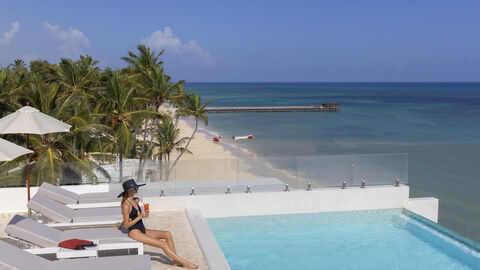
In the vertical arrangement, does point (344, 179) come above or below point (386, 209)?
above

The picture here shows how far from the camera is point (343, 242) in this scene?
8.49 m

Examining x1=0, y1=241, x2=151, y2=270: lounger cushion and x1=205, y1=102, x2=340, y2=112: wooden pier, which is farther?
x1=205, y1=102, x2=340, y2=112: wooden pier

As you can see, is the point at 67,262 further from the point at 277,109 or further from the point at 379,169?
the point at 277,109

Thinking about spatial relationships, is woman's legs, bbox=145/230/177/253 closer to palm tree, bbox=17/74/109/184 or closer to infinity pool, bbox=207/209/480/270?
infinity pool, bbox=207/209/480/270

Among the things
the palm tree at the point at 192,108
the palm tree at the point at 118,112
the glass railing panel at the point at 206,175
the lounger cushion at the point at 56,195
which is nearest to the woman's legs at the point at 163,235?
the lounger cushion at the point at 56,195

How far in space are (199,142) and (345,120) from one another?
99.3 feet

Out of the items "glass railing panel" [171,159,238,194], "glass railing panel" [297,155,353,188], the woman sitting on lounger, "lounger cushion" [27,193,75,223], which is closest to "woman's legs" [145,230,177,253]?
the woman sitting on lounger

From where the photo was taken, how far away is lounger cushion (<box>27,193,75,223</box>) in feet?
Result: 23.5

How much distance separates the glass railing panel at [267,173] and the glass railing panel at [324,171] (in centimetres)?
20

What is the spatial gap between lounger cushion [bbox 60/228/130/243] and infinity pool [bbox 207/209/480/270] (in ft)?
6.82

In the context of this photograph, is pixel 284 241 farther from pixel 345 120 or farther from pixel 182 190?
pixel 345 120

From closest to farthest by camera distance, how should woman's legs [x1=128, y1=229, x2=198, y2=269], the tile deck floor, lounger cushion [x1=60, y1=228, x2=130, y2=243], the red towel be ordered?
the red towel → woman's legs [x1=128, y1=229, x2=198, y2=269] → lounger cushion [x1=60, y1=228, x2=130, y2=243] → the tile deck floor

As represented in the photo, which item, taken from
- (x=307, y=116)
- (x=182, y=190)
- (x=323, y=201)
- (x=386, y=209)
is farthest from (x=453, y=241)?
(x=307, y=116)

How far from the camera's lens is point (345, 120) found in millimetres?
63562
